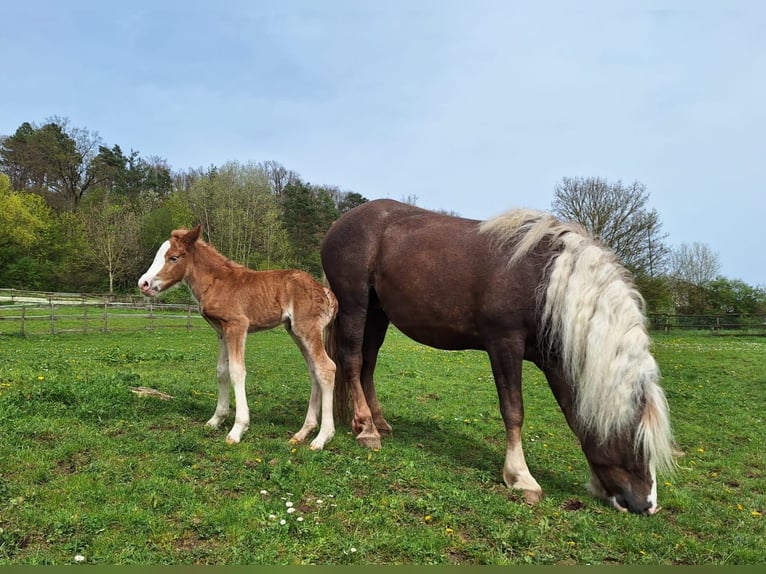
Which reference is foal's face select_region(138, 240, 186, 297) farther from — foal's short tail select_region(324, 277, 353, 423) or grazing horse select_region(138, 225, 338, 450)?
foal's short tail select_region(324, 277, 353, 423)

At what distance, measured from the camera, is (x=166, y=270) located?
5.71 m

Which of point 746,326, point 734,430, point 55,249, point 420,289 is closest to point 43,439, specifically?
point 420,289

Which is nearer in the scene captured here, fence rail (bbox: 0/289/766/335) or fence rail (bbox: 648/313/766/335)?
fence rail (bbox: 0/289/766/335)

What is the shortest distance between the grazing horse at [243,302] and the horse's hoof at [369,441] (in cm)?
35

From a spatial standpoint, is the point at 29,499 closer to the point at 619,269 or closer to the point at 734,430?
the point at 619,269

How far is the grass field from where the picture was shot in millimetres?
3352

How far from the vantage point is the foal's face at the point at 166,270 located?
5621 mm

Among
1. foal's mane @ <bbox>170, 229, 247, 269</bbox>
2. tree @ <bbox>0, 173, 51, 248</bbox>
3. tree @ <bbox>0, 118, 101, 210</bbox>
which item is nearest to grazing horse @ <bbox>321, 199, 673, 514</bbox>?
foal's mane @ <bbox>170, 229, 247, 269</bbox>

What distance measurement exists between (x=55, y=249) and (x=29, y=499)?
48135 mm

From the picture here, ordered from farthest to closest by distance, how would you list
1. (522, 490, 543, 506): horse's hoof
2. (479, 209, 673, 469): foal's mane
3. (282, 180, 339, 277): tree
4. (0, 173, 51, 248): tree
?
1. (282, 180, 339, 277): tree
2. (0, 173, 51, 248): tree
3. (522, 490, 543, 506): horse's hoof
4. (479, 209, 673, 469): foal's mane

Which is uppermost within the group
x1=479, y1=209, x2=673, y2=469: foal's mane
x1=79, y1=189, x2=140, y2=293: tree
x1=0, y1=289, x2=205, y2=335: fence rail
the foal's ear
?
x1=79, y1=189, x2=140, y2=293: tree

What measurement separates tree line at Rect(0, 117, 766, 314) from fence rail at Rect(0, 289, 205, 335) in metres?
5.76

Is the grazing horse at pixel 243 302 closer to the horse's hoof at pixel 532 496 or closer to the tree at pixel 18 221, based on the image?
the horse's hoof at pixel 532 496

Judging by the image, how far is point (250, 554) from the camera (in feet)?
10.5
